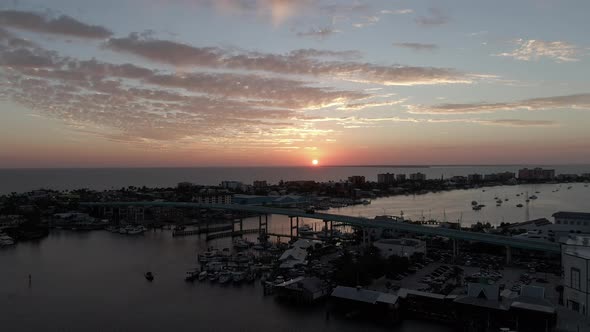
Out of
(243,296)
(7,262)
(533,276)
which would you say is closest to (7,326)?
(243,296)

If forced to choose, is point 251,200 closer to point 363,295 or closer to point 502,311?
point 363,295

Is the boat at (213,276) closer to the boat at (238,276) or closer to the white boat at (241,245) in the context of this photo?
the boat at (238,276)

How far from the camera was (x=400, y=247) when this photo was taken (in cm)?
859

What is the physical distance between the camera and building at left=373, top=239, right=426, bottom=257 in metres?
8.47

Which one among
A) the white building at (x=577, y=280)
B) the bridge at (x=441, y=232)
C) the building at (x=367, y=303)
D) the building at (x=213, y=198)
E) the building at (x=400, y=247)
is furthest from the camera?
the building at (x=213, y=198)

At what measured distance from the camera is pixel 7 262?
8.98 metres

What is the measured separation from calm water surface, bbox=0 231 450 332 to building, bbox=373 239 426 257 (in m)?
2.93

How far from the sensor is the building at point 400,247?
333 inches

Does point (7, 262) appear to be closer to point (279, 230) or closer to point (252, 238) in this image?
point (252, 238)

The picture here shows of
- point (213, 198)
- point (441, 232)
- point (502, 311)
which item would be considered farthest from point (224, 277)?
point (213, 198)

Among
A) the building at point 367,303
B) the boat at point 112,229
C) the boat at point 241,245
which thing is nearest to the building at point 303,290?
the building at point 367,303

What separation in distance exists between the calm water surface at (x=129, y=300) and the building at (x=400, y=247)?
293cm

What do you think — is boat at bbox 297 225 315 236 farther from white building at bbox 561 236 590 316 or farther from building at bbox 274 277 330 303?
white building at bbox 561 236 590 316

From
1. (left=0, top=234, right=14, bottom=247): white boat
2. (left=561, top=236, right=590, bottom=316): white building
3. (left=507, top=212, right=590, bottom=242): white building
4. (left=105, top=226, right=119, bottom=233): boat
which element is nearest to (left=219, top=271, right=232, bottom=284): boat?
(left=561, top=236, right=590, bottom=316): white building
